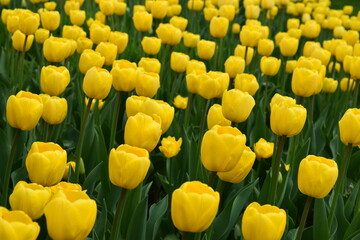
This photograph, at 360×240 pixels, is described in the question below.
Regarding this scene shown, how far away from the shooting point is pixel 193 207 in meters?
1.40

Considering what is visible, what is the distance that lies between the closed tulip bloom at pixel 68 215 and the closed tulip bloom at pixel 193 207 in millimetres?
233

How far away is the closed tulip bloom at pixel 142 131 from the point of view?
1.82 metres

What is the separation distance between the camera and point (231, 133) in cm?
172

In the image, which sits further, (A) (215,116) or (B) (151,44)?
(B) (151,44)

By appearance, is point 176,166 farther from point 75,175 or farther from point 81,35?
point 81,35

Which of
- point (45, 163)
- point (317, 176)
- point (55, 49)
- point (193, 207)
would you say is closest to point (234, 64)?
point (55, 49)

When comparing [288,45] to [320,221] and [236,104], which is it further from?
[320,221]

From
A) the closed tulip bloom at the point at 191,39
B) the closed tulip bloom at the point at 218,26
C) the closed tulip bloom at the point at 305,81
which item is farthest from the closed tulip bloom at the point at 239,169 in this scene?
the closed tulip bloom at the point at 191,39

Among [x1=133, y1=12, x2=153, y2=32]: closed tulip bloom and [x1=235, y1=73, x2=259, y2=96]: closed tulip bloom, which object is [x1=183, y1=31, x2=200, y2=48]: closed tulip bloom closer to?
[x1=133, y1=12, x2=153, y2=32]: closed tulip bloom

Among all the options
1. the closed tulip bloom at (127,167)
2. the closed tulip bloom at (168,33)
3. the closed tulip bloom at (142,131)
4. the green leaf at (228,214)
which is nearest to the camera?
the closed tulip bloom at (127,167)

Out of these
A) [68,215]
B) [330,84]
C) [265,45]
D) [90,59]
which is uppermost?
[68,215]

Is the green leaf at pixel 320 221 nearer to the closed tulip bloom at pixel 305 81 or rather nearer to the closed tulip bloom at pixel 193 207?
the closed tulip bloom at pixel 305 81

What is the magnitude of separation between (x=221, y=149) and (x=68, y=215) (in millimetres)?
567

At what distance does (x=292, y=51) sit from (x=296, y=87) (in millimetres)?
1279
